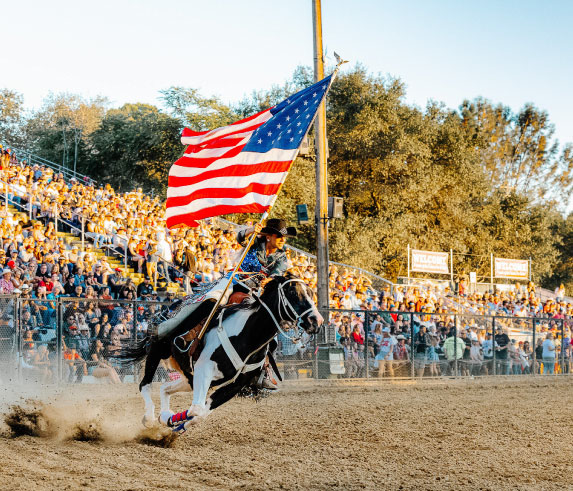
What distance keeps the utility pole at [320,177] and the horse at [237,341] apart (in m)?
10.3

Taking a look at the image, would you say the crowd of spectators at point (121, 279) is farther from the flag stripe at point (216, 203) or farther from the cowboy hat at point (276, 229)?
the cowboy hat at point (276, 229)

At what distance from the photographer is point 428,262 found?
3391cm

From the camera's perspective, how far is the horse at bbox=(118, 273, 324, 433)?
8609mm

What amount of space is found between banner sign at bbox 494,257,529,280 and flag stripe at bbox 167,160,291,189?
3150 cm

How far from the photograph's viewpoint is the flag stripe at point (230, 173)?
10.3 m

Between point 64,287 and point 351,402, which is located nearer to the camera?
point 351,402

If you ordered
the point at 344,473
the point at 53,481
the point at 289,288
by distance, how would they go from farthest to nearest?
the point at 289,288
the point at 344,473
the point at 53,481

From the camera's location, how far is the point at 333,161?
138 feet

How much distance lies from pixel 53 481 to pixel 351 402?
8310 millimetres

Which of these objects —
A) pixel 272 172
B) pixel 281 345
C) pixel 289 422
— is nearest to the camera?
pixel 272 172

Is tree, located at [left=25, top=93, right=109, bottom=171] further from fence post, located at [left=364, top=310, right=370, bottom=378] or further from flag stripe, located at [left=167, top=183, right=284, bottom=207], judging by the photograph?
flag stripe, located at [left=167, top=183, right=284, bottom=207]

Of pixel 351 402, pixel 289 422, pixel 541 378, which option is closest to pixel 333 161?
pixel 541 378

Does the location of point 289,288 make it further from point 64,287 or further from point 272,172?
point 64,287

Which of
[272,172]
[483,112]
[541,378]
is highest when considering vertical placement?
[483,112]
